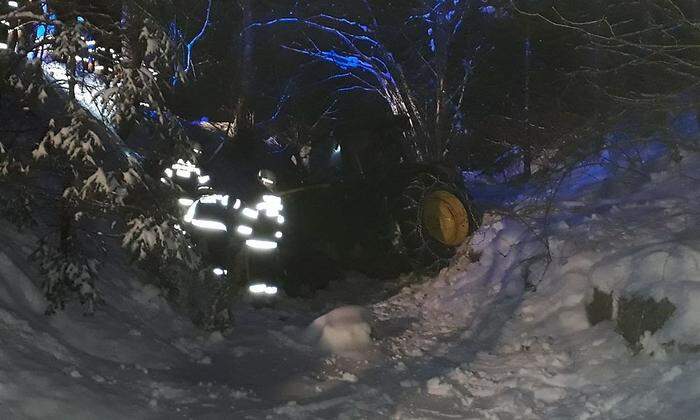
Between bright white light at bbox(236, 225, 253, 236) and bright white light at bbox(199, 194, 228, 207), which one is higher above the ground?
bright white light at bbox(199, 194, 228, 207)

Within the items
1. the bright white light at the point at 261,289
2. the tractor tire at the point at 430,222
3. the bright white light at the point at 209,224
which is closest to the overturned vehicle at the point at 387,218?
the tractor tire at the point at 430,222

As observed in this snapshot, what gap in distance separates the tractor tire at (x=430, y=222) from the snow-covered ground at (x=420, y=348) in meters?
1.63

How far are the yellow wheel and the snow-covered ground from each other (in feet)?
7.14

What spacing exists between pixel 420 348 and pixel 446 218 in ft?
16.4

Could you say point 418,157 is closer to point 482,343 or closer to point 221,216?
point 221,216

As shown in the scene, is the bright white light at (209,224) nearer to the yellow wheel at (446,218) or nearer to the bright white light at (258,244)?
the bright white light at (258,244)

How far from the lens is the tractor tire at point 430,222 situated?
35.5ft

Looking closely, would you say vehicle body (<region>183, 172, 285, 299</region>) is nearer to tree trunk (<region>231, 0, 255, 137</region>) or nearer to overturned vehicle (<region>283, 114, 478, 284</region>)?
overturned vehicle (<region>283, 114, 478, 284</region>)

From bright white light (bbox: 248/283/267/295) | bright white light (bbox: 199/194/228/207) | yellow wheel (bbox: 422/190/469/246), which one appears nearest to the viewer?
bright white light (bbox: 248/283/267/295)

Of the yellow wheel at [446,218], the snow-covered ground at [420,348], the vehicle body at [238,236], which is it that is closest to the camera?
the snow-covered ground at [420,348]

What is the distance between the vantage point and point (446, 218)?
11875 millimetres

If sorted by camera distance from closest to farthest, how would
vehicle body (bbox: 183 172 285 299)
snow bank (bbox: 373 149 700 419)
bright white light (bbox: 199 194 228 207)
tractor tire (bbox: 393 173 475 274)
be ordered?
snow bank (bbox: 373 149 700 419)
vehicle body (bbox: 183 172 285 299)
bright white light (bbox: 199 194 228 207)
tractor tire (bbox: 393 173 475 274)

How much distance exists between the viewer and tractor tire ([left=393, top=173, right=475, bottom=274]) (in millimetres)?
10820

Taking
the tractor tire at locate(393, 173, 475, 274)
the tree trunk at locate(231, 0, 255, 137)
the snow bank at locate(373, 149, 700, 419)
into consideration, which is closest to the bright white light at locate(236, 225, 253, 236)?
the snow bank at locate(373, 149, 700, 419)
